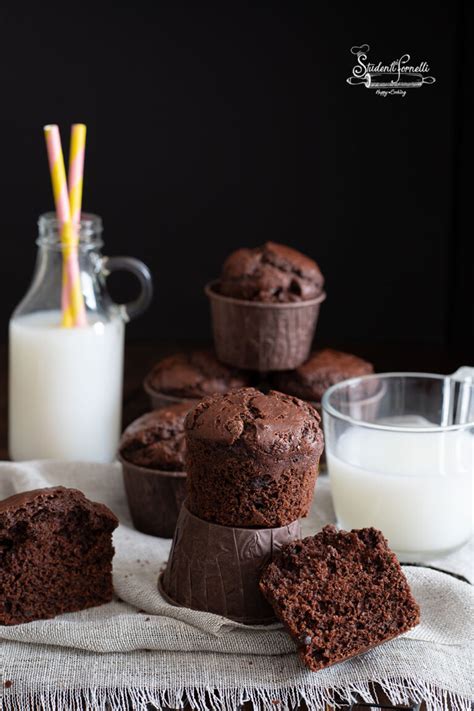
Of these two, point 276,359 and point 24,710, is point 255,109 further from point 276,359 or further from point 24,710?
point 24,710

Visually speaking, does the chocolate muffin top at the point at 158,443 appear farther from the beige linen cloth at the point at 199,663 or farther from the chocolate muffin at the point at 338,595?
the chocolate muffin at the point at 338,595

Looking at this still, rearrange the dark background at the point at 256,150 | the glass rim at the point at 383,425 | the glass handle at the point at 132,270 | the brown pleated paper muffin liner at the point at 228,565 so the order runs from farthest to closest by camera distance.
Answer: the dark background at the point at 256,150 < the glass handle at the point at 132,270 < the glass rim at the point at 383,425 < the brown pleated paper muffin liner at the point at 228,565

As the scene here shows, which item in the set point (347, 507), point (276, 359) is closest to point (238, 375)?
point (276, 359)

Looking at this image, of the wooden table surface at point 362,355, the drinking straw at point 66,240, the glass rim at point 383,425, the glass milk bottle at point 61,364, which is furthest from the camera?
the wooden table surface at point 362,355

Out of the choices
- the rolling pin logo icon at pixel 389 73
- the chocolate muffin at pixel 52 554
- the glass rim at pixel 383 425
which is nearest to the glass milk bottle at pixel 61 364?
the glass rim at pixel 383 425

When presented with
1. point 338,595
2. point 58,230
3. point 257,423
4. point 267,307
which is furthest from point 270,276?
point 338,595

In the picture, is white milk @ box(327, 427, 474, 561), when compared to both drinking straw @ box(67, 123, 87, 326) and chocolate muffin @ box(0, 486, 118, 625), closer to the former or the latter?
chocolate muffin @ box(0, 486, 118, 625)
